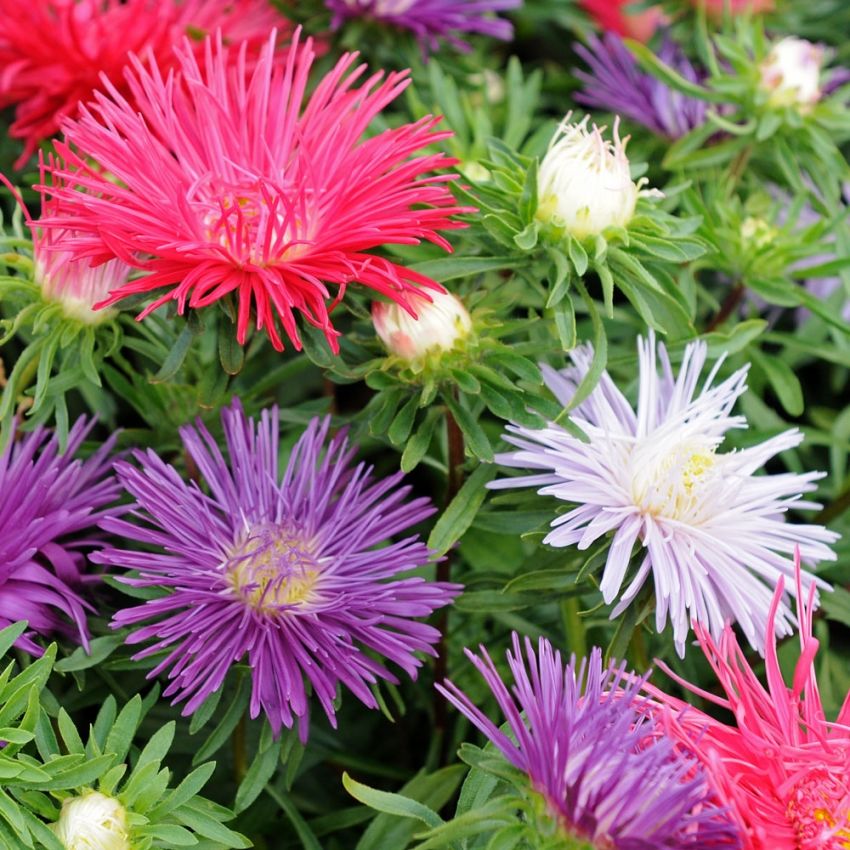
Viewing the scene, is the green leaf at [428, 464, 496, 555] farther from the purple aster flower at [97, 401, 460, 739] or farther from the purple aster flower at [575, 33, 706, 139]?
the purple aster flower at [575, 33, 706, 139]

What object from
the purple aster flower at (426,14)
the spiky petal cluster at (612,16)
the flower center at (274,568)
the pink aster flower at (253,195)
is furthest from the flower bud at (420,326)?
the spiky petal cluster at (612,16)

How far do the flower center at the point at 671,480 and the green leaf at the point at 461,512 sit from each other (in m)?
0.09

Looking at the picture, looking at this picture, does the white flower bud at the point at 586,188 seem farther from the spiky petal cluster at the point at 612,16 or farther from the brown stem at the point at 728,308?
the spiky petal cluster at the point at 612,16

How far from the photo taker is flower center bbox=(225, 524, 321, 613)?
0.62 m

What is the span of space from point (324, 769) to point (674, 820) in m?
0.38

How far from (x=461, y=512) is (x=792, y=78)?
0.43m

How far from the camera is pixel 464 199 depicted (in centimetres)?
70

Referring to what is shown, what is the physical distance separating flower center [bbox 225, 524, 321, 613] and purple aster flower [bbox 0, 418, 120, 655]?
84 mm

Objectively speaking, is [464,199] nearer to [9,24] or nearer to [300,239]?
[300,239]

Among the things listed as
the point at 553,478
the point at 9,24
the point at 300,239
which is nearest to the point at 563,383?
the point at 553,478

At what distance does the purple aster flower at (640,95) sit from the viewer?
963 mm

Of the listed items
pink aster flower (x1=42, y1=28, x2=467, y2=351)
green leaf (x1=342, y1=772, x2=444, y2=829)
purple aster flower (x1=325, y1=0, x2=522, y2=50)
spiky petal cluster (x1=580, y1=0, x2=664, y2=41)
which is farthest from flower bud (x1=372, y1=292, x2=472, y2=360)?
spiky petal cluster (x1=580, y1=0, x2=664, y2=41)

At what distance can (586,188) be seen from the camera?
654 mm

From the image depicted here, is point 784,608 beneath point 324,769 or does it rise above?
above
